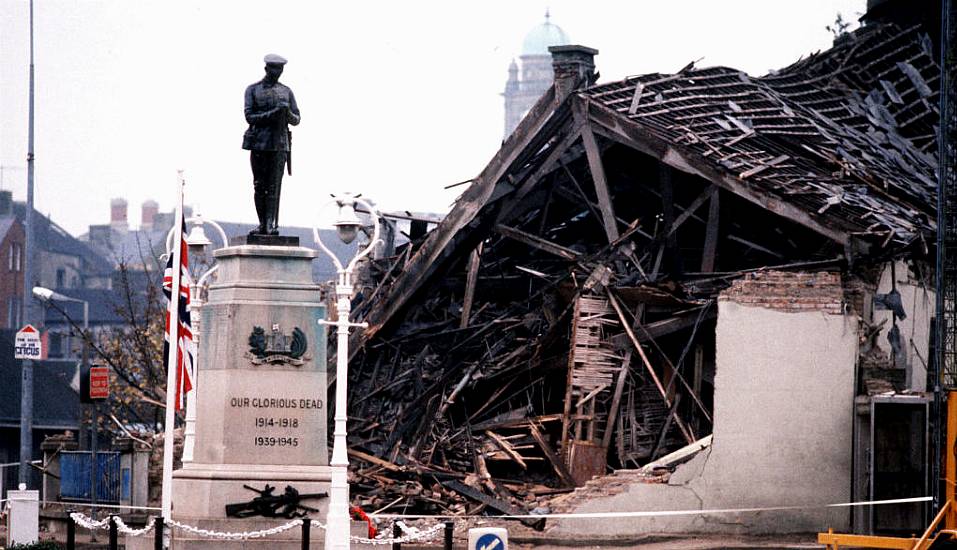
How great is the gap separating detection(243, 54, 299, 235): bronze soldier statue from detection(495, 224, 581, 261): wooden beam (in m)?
10.3

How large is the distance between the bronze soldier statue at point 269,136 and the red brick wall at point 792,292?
26.6 ft

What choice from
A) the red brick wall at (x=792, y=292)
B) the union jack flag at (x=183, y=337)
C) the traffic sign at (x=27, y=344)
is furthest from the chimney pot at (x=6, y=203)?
the union jack flag at (x=183, y=337)

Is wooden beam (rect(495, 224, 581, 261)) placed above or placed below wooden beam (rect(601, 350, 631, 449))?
above

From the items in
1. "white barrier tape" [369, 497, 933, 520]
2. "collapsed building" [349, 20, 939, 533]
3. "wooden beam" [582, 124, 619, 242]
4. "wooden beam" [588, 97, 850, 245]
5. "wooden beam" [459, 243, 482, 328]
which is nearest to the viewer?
"white barrier tape" [369, 497, 933, 520]

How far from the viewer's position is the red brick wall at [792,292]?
29922 mm

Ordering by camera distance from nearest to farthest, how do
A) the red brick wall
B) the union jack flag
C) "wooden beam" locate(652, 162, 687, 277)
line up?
the union jack flag, the red brick wall, "wooden beam" locate(652, 162, 687, 277)

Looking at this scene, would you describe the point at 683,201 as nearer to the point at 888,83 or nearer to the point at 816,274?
the point at 816,274

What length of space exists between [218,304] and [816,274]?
10346mm

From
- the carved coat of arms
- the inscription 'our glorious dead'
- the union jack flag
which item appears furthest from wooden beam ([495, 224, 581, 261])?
the inscription 'our glorious dead'

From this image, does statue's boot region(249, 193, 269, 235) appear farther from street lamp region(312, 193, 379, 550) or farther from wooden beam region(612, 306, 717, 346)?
wooden beam region(612, 306, 717, 346)

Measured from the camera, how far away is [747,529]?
2952cm

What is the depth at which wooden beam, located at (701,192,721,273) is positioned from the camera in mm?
33094

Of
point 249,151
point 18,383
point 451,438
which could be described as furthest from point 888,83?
point 18,383

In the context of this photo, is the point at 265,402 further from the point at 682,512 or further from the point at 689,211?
the point at 689,211
